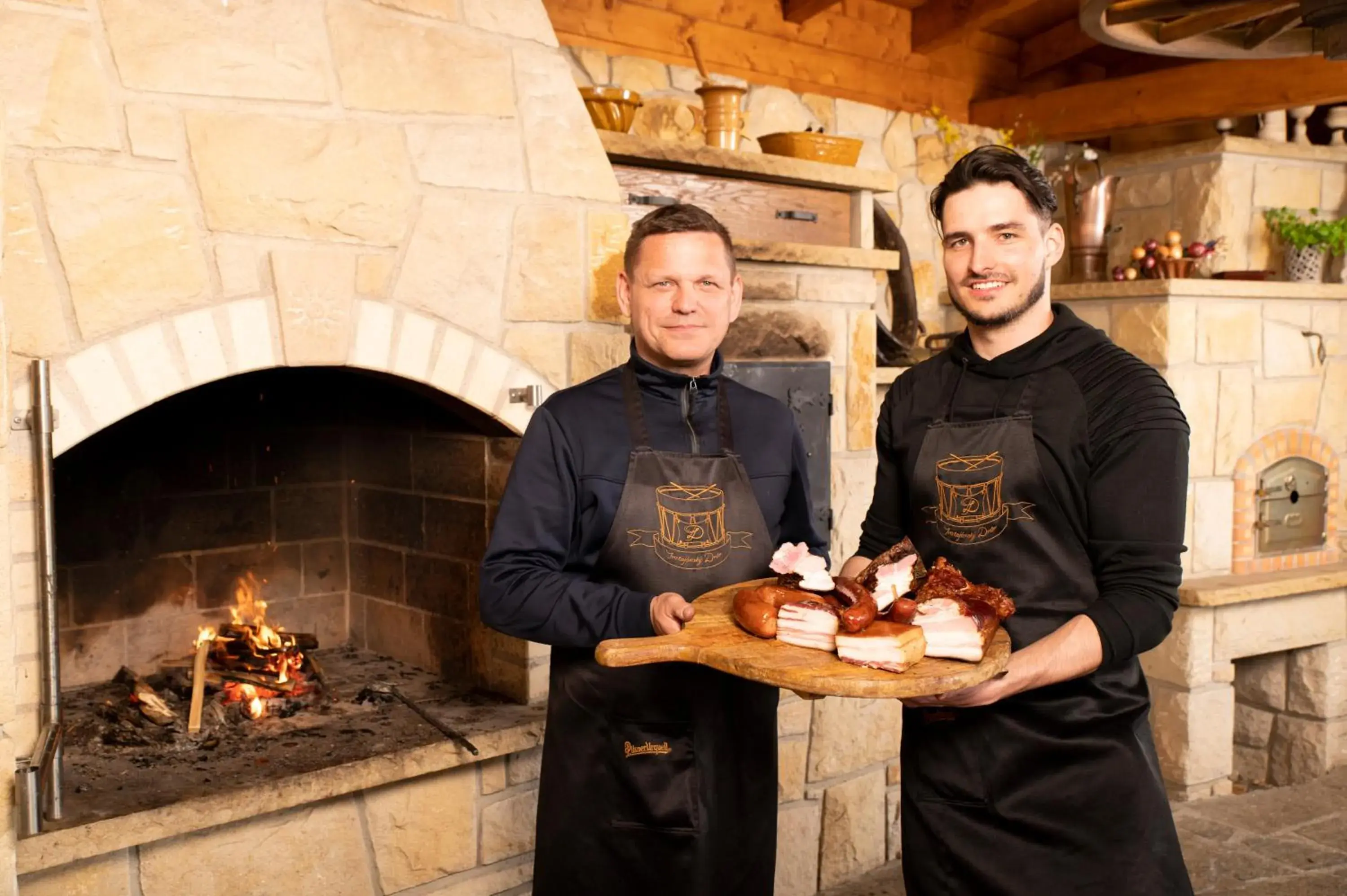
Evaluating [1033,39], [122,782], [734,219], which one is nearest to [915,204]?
[1033,39]

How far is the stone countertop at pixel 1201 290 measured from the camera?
17.1 feet

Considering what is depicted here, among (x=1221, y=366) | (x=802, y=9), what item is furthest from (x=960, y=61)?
(x=1221, y=366)

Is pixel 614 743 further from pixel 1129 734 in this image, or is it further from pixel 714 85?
pixel 714 85

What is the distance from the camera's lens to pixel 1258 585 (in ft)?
17.0

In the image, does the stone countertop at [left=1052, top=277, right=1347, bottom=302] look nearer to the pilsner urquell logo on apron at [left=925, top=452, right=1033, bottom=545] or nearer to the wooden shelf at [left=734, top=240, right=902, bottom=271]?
the wooden shelf at [left=734, top=240, right=902, bottom=271]

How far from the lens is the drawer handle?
3.45m

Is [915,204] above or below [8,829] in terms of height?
above

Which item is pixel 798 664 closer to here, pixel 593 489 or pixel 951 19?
pixel 593 489

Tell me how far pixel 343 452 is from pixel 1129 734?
2.70 m

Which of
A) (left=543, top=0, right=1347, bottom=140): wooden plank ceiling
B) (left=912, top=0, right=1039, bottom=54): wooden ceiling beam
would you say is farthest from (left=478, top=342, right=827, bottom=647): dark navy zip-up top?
(left=912, top=0, right=1039, bottom=54): wooden ceiling beam

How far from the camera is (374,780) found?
280 cm

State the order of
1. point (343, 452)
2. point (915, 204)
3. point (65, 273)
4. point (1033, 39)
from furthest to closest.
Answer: point (1033, 39) → point (915, 204) → point (343, 452) → point (65, 273)

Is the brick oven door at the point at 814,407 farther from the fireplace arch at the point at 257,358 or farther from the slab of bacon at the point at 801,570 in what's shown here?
the slab of bacon at the point at 801,570

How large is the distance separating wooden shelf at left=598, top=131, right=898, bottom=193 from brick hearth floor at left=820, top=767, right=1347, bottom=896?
2.33m
